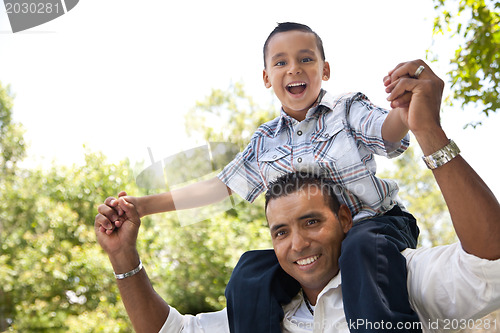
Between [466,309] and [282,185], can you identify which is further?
[282,185]

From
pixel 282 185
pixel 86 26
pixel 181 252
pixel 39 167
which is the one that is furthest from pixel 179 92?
pixel 39 167

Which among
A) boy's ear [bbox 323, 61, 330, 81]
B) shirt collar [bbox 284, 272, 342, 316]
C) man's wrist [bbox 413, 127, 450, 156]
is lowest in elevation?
shirt collar [bbox 284, 272, 342, 316]

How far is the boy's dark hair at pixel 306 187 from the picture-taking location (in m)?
1.04

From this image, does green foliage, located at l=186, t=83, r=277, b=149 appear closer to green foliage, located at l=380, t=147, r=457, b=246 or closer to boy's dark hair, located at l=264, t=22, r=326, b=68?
boy's dark hair, located at l=264, t=22, r=326, b=68

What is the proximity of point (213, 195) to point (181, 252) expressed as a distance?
2.33 meters

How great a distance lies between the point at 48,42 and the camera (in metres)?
2.78

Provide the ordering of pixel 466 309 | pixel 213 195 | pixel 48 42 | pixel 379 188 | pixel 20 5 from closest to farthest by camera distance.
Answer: pixel 466 309 → pixel 379 188 → pixel 213 195 → pixel 20 5 → pixel 48 42

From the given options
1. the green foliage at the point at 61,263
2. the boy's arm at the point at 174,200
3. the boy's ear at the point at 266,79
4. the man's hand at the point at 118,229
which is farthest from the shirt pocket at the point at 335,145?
the green foliage at the point at 61,263

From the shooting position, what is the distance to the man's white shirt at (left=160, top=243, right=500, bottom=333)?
786 millimetres

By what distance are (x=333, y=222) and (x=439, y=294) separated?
0.26m

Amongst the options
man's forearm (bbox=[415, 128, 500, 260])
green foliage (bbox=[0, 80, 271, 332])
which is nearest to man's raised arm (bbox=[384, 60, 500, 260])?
man's forearm (bbox=[415, 128, 500, 260])

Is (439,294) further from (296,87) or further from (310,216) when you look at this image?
(296,87)

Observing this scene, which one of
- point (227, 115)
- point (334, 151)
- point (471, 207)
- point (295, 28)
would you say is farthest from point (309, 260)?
point (227, 115)

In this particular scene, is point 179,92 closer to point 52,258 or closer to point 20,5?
point 20,5
